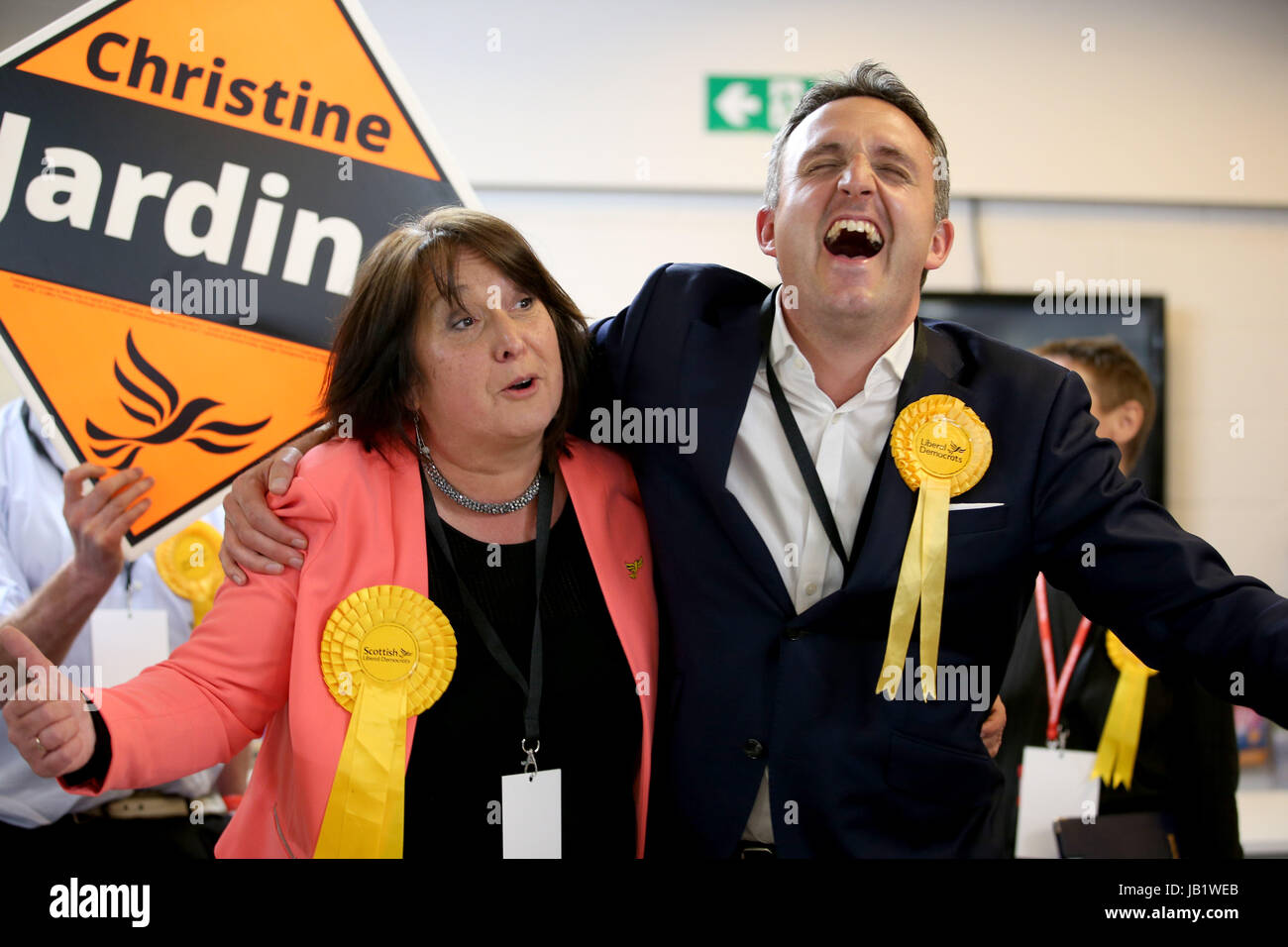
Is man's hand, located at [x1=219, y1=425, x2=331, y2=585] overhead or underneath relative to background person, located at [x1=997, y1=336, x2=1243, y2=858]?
overhead

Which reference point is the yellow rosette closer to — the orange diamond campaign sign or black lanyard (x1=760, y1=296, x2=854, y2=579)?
the orange diamond campaign sign

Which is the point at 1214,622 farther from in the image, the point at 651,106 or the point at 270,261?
the point at 651,106

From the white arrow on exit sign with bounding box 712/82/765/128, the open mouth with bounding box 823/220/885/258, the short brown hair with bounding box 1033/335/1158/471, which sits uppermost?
the white arrow on exit sign with bounding box 712/82/765/128

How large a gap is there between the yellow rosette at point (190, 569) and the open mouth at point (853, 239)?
158cm

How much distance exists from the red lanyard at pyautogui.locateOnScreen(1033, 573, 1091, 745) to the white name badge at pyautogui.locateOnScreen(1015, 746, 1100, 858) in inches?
2.6

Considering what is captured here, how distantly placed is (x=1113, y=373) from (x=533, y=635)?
2.38 meters

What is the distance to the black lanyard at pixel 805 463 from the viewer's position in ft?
5.19

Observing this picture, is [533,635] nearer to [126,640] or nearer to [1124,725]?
[126,640]

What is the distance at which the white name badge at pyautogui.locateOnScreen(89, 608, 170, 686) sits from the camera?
2.15 metres

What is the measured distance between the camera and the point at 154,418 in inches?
77.2

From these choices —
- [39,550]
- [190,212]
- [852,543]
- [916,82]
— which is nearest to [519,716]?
[852,543]

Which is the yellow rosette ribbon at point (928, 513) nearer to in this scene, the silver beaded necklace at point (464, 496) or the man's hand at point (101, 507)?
the silver beaded necklace at point (464, 496)

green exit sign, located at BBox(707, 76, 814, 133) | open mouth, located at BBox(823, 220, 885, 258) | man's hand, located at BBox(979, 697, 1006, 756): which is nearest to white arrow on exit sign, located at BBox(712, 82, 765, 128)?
green exit sign, located at BBox(707, 76, 814, 133)
